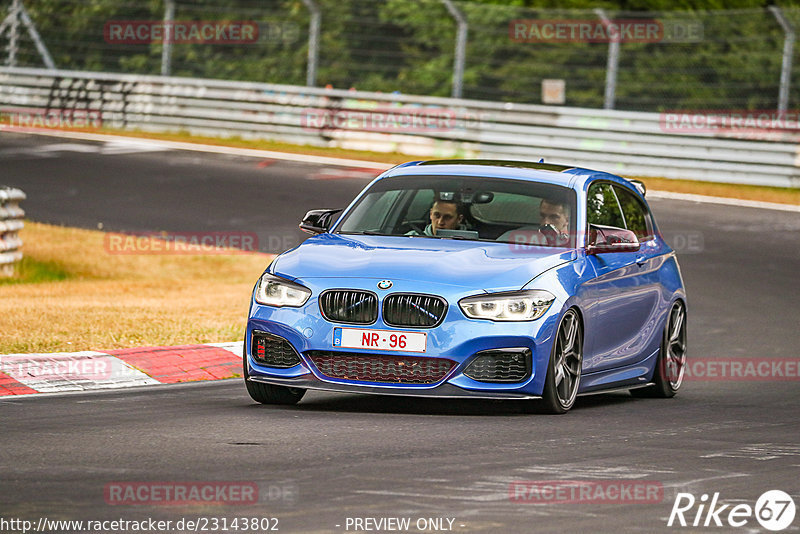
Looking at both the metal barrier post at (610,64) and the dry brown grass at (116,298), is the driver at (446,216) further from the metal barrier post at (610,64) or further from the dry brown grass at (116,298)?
the metal barrier post at (610,64)

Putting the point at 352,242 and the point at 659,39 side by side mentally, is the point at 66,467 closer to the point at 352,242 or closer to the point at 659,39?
the point at 352,242

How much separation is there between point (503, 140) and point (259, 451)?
20.5 metres

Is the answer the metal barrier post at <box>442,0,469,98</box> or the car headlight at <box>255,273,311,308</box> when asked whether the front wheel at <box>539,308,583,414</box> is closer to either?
the car headlight at <box>255,273,311,308</box>

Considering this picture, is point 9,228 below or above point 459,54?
below

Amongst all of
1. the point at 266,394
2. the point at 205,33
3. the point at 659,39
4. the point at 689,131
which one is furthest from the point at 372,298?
the point at 205,33

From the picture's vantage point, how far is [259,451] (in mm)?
7828

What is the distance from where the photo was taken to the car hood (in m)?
9.07

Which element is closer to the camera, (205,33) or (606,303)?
(606,303)

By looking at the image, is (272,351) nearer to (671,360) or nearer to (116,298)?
(671,360)
